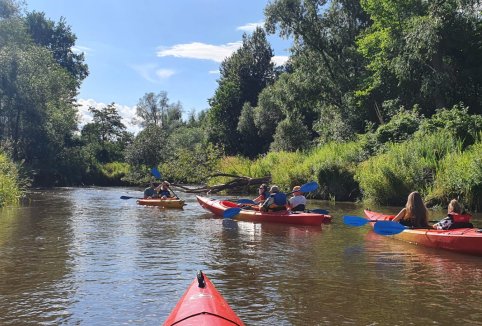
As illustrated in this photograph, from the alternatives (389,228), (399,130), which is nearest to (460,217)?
(389,228)

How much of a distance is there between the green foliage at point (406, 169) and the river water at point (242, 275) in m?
4.31

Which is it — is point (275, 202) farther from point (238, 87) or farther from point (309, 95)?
point (238, 87)

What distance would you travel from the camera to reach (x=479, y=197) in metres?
14.5

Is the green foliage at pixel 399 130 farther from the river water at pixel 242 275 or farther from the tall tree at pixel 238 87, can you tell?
the tall tree at pixel 238 87

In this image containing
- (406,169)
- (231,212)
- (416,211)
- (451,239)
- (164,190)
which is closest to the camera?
(451,239)

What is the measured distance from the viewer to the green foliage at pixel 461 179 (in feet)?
47.3

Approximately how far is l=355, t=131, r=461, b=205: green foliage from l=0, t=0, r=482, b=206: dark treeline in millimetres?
253

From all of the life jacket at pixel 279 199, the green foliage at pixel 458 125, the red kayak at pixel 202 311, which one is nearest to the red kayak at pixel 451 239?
the life jacket at pixel 279 199

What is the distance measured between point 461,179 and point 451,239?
6551 millimetres

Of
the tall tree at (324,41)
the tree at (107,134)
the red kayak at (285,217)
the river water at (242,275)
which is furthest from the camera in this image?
the tree at (107,134)

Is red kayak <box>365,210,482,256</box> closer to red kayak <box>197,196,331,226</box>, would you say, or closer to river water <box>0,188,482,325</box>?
river water <box>0,188,482,325</box>

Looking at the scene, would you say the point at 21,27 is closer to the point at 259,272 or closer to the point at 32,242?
the point at 32,242

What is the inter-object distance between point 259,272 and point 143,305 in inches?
86.0

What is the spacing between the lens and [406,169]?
17.0 meters
